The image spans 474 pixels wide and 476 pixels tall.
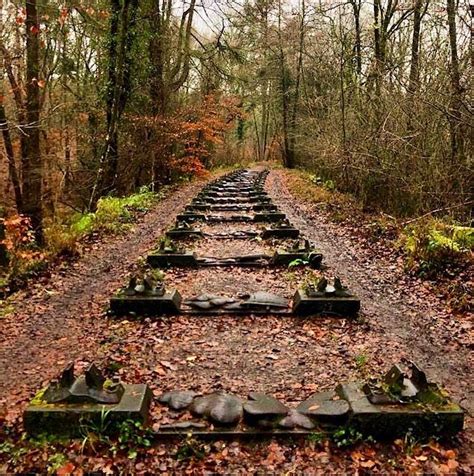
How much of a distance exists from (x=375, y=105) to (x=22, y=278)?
25.9 feet

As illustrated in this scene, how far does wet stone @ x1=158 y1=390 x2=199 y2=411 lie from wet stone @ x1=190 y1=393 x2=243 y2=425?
6 centimetres

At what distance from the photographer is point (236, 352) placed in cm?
412

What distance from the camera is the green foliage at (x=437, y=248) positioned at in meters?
6.27

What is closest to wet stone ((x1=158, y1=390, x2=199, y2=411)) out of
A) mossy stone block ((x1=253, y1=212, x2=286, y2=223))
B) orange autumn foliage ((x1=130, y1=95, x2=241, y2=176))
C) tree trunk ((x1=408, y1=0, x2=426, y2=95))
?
mossy stone block ((x1=253, y1=212, x2=286, y2=223))

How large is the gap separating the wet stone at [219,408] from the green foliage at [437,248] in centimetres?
404

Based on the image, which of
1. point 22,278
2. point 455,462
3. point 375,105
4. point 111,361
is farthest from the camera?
point 375,105

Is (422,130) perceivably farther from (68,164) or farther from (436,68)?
(68,164)

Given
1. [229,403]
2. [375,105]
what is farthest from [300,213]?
[229,403]

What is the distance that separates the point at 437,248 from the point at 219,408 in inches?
174

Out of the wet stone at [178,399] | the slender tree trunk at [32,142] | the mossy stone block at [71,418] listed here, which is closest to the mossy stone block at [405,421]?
the wet stone at [178,399]

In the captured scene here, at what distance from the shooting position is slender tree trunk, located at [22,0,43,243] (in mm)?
9102

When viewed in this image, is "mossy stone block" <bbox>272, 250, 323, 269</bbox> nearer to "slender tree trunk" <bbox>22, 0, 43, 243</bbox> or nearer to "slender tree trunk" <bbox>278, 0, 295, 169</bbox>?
"slender tree trunk" <bbox>22, 0, 43, 243</bbox>

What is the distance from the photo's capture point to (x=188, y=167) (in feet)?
62.4

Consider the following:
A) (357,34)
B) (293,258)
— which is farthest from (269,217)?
(357,34)
